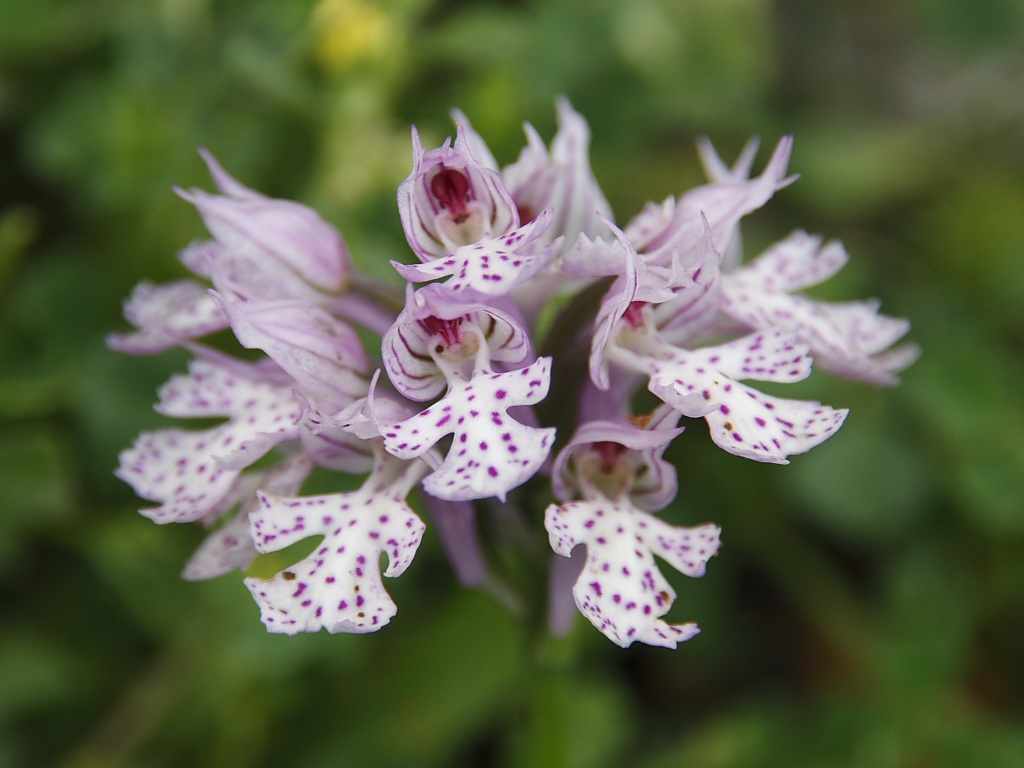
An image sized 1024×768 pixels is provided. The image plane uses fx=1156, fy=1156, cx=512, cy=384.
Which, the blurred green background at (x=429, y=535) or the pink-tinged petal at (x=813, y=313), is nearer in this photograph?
the pink-tinged petal at (x=813, y=313)

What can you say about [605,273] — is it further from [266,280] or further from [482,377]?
[266,280]

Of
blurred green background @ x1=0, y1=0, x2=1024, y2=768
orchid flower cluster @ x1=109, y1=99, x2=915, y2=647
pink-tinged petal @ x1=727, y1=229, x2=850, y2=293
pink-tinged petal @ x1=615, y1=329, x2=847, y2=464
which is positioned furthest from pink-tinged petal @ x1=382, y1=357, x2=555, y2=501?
blurred green background @ x1=0, y1=0, x2=1024, y2=768

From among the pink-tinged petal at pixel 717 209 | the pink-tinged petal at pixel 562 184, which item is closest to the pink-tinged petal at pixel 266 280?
the pink-tinged petal at pixel 562 184

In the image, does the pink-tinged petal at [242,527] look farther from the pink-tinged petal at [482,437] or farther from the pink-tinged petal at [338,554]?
the pink-tinged petal at [482,437]

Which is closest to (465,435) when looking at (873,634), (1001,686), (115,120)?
(115,120)

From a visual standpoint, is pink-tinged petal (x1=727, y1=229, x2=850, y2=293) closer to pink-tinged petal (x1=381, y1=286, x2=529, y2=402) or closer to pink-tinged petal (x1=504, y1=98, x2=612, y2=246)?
pink-tinged petal (x1=504, y1=98, x2=612, y2=246)

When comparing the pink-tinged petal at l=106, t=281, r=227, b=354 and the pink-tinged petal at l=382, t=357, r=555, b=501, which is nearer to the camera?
the pink-tinged petal at l=382, t=357, r=555, b=501

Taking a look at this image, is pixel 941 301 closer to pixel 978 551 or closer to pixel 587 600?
pixel 978 551

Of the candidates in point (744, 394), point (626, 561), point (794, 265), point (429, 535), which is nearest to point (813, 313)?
point (794, 265)
